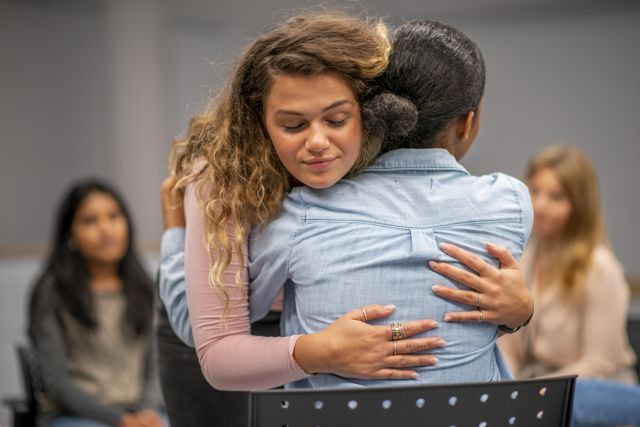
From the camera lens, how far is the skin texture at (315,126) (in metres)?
1.22

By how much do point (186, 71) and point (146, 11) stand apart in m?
0.39

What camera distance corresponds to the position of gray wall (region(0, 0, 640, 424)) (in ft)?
13.1

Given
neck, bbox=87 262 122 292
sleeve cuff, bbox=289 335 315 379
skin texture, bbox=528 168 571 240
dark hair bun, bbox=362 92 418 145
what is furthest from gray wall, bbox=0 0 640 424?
sleeve cuff, bbox=289 335 315 379

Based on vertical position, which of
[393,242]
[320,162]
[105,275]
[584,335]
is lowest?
[584,335]

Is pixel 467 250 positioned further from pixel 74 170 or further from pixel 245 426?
pixel 74 170

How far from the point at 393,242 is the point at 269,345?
259mm

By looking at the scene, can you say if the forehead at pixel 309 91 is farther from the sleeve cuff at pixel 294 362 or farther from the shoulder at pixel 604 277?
the shoulder at pixel 604 277

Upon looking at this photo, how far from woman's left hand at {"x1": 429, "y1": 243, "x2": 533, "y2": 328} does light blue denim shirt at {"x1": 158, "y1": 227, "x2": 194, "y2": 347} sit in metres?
0.49

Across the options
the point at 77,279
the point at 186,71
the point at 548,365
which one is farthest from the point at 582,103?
the point at 77,279

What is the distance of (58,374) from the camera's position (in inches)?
117

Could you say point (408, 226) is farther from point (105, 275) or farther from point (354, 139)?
point (105, 275)

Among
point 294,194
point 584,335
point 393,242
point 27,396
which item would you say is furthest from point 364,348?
point 27,396

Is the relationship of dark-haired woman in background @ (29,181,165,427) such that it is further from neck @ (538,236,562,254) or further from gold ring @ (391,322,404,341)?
gold ring @ (391,322,404,341)

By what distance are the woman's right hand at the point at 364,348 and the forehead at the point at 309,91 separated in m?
0.33
